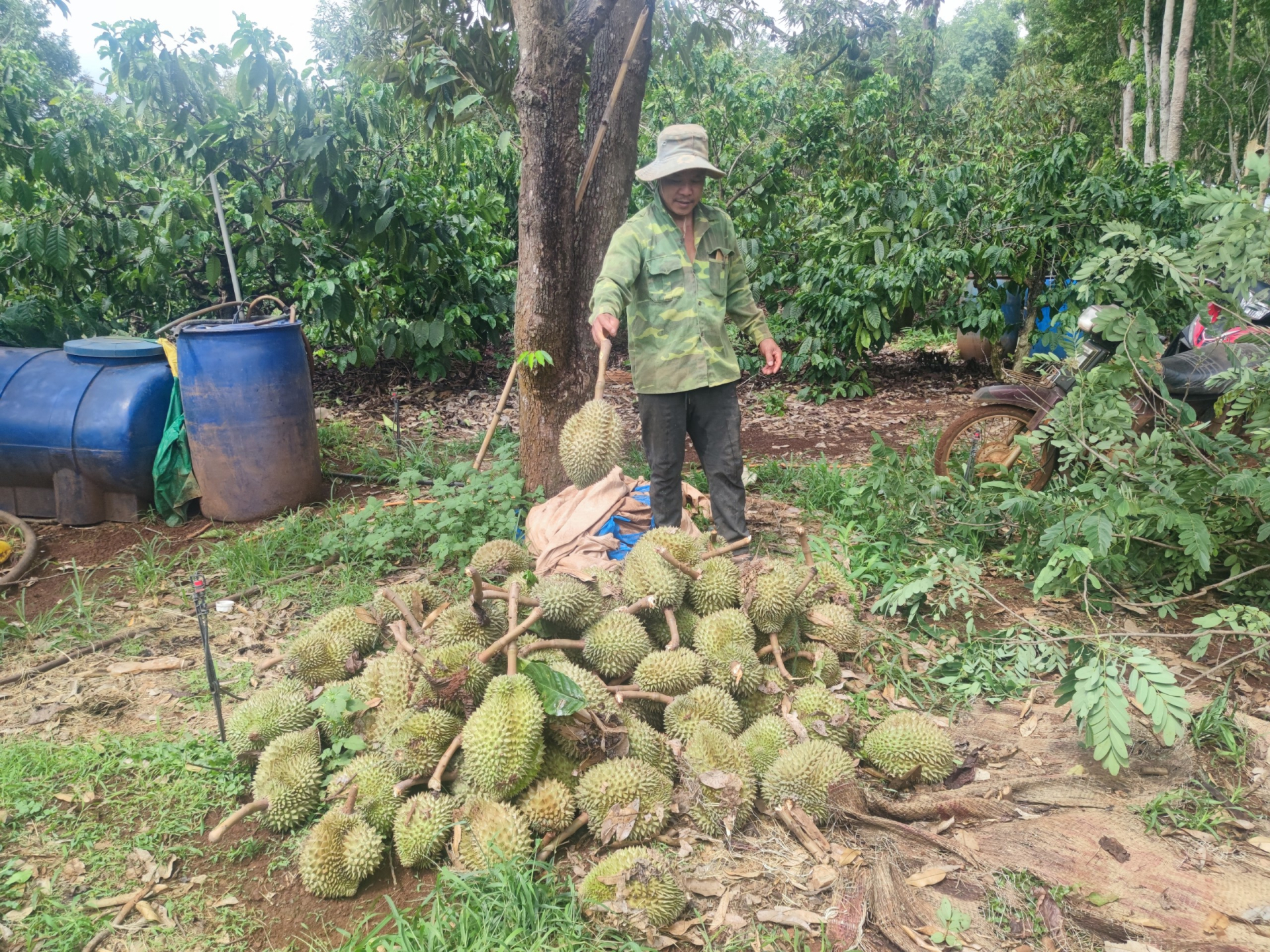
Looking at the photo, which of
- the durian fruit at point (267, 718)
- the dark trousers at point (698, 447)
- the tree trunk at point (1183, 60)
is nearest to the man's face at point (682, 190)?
the dark trousers at point (698, 447)

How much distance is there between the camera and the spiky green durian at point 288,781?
2.26 metres

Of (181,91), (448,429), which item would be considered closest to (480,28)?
(181,91)

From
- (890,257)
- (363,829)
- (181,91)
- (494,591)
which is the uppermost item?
(181,91)

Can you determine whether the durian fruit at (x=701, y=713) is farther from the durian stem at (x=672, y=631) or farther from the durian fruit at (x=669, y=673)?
the durian stem at (x=672, y=631)

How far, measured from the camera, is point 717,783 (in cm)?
216

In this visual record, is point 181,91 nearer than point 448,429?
Yes

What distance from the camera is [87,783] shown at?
2.53m

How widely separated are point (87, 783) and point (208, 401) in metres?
2.51

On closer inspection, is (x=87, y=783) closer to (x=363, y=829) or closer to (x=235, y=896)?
(x=235, y=896)

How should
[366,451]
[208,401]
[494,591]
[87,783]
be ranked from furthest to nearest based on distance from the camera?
1. [366,451]
2. [208,401]
3. [87,783]
4. [494,591]

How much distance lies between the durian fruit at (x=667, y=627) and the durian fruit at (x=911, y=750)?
2.11 feet

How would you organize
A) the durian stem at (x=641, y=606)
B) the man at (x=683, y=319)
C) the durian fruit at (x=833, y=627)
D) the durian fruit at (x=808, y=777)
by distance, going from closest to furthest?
the durian fruit at (x=808, y=777)
the durian stem at (x=641, y=606)
the durian fruit at (x=833, y=627)
the man at (x=683, y=319)

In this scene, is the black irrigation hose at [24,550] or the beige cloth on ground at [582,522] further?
the black irrigation hose at [24,550]

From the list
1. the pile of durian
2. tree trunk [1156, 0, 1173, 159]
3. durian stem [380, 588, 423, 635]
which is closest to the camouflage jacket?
the pile of durian
